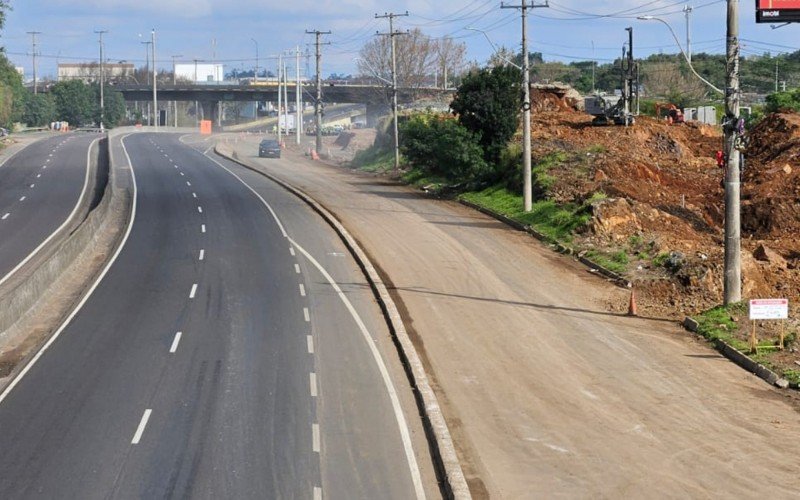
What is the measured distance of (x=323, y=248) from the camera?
43.8 m

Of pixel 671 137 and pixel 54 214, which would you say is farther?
pixel 671 137

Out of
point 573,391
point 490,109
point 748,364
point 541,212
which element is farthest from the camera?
point 490,109

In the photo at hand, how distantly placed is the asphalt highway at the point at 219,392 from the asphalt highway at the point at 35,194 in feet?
23.9

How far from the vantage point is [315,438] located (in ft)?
67.9

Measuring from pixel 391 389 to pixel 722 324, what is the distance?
1055 cm

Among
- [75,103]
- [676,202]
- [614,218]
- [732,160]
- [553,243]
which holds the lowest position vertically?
[553,243]

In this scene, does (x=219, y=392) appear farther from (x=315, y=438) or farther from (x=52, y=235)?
(x=52, y=235)

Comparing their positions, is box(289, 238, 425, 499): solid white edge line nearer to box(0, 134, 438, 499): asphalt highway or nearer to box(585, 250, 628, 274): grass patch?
box(0, 134, 438, 499): asphalt highway

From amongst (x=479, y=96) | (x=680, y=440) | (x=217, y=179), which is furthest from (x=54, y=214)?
(x=680, y=440)

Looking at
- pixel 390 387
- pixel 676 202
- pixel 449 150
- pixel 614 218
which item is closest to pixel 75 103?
pixel 449 150

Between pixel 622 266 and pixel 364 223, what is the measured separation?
14895mm

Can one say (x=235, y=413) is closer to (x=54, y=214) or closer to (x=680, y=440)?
(x=680, y=440)

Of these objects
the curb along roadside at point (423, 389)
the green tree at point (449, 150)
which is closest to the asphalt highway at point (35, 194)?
the curb along roadside at point (423, 389)

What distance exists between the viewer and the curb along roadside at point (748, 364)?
83.1 feet
